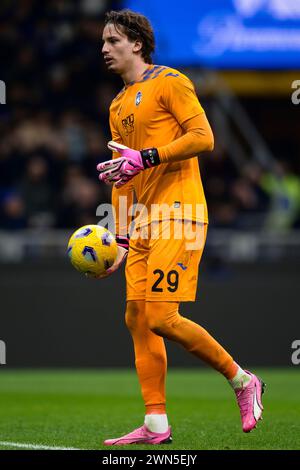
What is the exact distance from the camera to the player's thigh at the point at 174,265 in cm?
658

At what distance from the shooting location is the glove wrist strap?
6566 mm

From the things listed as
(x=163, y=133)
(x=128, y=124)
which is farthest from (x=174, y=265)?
(x=128, y=124)

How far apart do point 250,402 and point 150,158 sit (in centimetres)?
162

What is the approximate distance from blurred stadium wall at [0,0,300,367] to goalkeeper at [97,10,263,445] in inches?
263

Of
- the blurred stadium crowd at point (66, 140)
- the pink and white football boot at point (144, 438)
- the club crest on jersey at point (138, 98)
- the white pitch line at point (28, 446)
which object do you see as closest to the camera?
the white pitch line at point (28, 446)

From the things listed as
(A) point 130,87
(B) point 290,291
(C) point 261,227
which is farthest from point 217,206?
(A) point 130,87

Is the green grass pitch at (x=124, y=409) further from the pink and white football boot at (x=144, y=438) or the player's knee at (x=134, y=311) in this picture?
the player's knee at (x=134, y=311)

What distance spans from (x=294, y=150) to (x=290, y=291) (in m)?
5.66

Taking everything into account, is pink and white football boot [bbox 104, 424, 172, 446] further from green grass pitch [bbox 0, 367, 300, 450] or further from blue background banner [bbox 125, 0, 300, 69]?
blue background banner [bbox 125, 0, 300, 69]

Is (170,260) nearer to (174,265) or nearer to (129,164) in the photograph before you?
(174,265)

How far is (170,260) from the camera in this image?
6594 mm

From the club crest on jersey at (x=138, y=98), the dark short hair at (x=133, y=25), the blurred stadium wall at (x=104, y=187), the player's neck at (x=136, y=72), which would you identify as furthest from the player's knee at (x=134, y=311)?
the blurred stadium wall at (x=104, y=187)

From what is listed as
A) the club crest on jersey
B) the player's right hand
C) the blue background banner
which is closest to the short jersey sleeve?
the club crest on jersey
